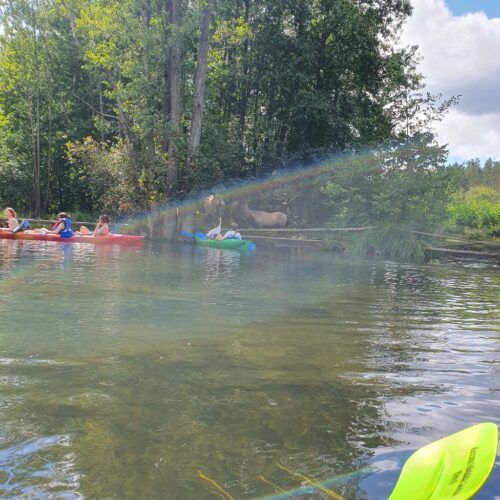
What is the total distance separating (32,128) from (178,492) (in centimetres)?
3115

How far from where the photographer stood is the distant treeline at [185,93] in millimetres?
22188

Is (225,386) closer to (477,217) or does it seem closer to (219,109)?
(477,217)

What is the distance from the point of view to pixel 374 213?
20641 millimetres

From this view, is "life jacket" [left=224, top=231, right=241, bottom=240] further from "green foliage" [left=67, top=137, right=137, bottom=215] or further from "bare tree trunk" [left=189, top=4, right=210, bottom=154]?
"green foliage" [left=67, top=137, right=137, bottom=215]

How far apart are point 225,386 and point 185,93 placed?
22.8 meters

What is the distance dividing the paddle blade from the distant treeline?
1919cm

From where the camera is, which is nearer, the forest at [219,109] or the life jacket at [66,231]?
the life jacket at [66,231]

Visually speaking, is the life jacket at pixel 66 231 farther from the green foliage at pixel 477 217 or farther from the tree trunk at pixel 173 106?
the green foliage at pixel 477 217

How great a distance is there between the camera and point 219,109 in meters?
28.4

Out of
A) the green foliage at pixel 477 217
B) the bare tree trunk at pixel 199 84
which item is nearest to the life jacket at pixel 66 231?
the bare tree trunk at pixel 199 84

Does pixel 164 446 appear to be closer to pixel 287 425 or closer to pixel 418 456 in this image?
pixel 287 425

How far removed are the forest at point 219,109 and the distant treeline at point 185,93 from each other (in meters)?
0.08

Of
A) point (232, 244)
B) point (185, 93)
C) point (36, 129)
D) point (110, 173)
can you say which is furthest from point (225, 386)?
point (36, 129)

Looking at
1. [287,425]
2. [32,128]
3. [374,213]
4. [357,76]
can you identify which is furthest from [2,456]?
[32,128]
